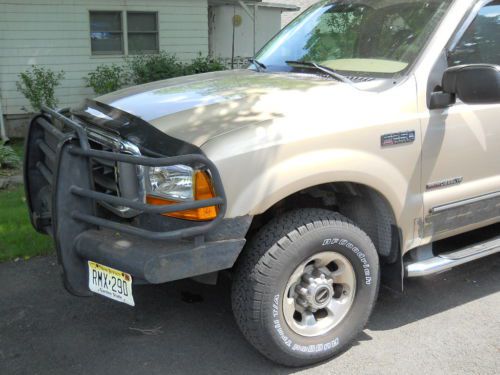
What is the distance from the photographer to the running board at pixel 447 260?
3.45 metres

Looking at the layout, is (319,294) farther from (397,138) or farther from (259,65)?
(259,65)

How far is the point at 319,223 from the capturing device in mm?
3037

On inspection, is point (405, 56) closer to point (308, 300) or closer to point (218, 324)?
point (308, 300)

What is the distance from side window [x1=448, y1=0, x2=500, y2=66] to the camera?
11.6 ft

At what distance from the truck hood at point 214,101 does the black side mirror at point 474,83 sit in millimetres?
559

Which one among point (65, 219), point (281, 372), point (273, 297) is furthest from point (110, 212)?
point (281, 372)

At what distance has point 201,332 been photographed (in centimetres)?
361

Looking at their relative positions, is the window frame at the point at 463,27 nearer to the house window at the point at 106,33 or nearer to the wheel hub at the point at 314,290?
the wheel hub at the point at 314,290

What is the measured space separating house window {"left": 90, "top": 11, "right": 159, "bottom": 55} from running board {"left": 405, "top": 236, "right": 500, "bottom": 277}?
984cm

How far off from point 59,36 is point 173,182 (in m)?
9.74

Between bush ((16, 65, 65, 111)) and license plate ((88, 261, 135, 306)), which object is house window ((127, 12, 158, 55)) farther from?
license plate ((88, 261, 135, 306))

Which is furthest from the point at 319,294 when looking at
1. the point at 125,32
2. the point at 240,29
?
the point at 240,29

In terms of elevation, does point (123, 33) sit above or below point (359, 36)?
above

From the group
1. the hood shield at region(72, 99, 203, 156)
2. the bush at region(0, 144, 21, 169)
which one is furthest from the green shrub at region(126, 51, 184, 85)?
the hood shield at region(72, 99, 203, 156)
